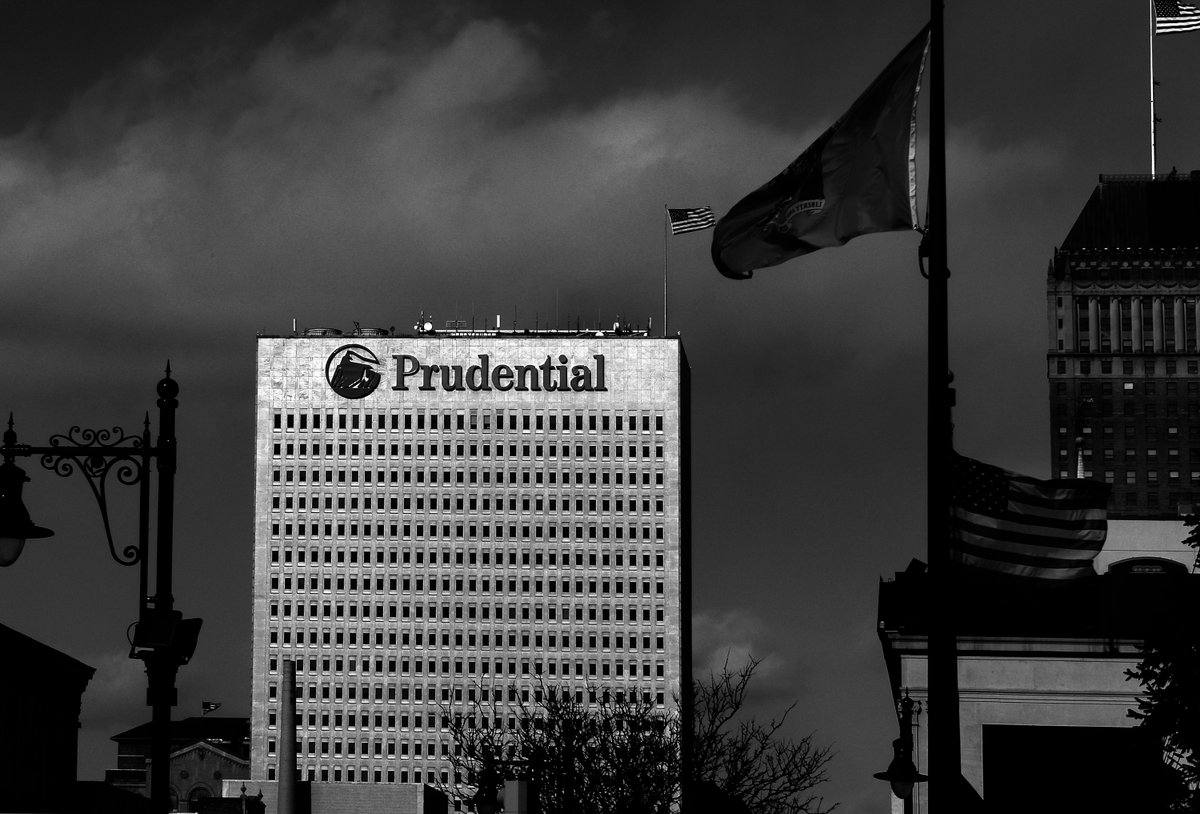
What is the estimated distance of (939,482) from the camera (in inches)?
847

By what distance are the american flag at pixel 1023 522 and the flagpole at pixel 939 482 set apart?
4.54m

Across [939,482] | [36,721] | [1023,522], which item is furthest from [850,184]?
[36,721]

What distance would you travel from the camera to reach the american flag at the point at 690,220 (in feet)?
→ 448

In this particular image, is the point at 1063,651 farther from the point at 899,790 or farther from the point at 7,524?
the point at 7,524

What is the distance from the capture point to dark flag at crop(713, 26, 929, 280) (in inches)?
926

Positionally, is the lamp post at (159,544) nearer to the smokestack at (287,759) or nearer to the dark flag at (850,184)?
the dark flag at (850,184)

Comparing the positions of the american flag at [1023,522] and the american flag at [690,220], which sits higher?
the american flag at [690,220]

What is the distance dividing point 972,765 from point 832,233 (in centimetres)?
5016

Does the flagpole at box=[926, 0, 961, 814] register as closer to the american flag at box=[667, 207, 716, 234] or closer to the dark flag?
the dark flag

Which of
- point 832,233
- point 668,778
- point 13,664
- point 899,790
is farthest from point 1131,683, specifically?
point 832,233

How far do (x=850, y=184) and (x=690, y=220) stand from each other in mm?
114436

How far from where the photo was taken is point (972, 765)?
7156 cm

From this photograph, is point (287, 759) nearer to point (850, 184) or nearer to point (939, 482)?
point (850, 184)

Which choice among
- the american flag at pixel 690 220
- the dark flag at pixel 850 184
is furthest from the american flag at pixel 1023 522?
the american flag at pixel 690 220
